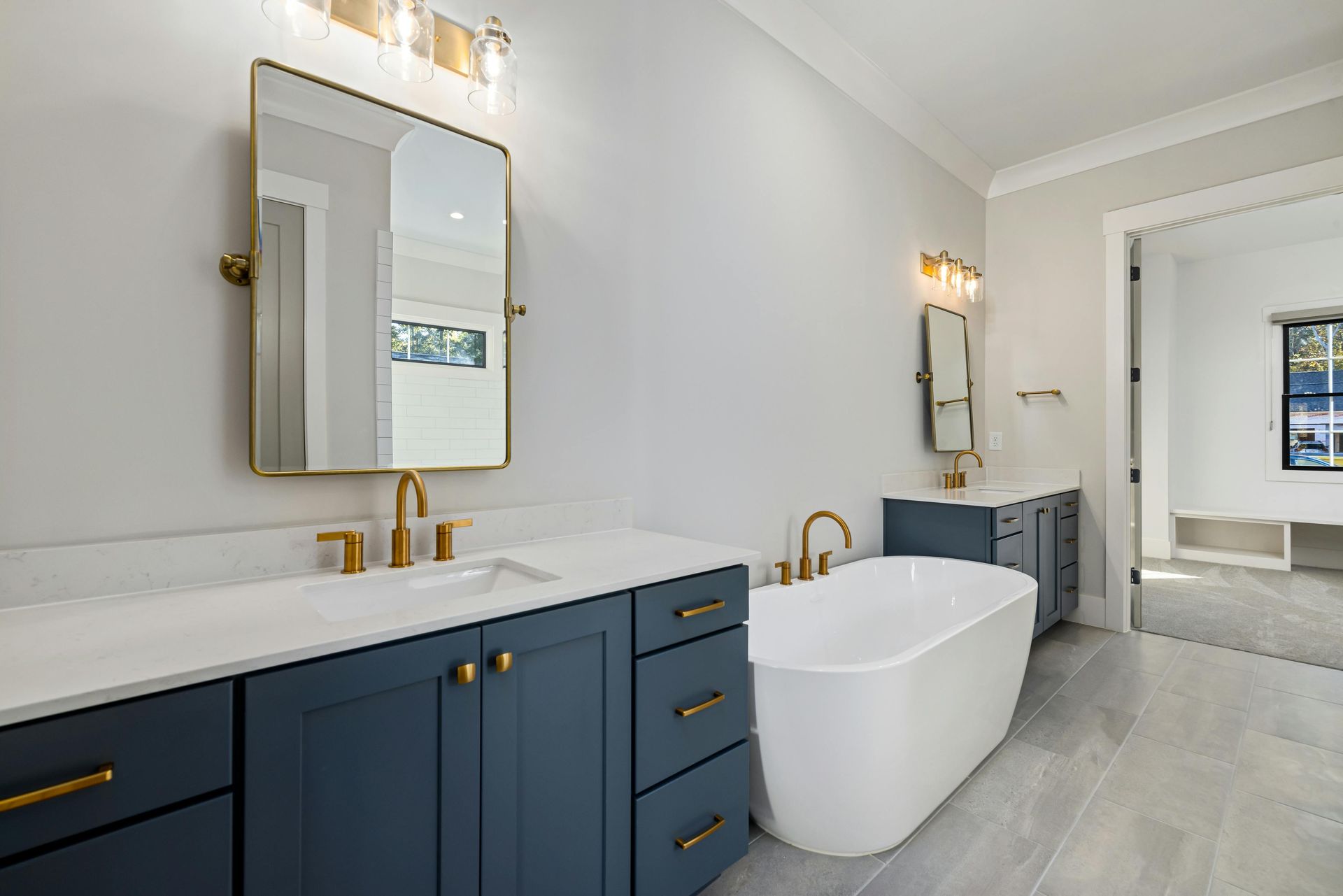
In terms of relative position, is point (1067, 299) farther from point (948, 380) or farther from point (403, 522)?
point (403, 522)

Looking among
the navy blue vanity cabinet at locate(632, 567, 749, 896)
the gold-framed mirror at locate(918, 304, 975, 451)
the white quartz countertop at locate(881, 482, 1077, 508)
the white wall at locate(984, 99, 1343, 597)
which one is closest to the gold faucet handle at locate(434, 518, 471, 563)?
the navy blue vanity cabinet at locate(632, 567, 749, 896)

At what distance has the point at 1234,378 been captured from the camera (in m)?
5.26

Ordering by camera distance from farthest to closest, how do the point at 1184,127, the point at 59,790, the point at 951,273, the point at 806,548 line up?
1. the point at 951,273
2. the point at 1184,127
3. the point at 806,548
4. the point at 59,790

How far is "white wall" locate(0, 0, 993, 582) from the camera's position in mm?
1066

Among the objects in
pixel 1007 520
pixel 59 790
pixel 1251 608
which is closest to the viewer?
pixel 59 790

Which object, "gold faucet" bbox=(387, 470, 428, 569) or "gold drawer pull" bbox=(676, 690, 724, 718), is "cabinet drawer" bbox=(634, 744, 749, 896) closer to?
"gold drawer pull" bbox=(676, 690, 724, 718)

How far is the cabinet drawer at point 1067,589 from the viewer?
334 cm

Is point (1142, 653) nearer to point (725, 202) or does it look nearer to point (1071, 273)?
point (1071, 273)

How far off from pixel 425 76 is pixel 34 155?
2.35ft

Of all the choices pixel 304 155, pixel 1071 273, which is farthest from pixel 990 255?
pixel 304 155

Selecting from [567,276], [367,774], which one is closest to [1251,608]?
[567,276]

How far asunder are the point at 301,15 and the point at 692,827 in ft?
6.16

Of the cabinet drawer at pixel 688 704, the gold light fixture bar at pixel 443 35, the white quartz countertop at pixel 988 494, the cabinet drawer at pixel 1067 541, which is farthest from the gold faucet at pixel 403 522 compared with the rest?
the cabinet drawer at pixel 1067 541

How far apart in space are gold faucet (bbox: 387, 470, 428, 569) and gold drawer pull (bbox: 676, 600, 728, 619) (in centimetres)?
61
